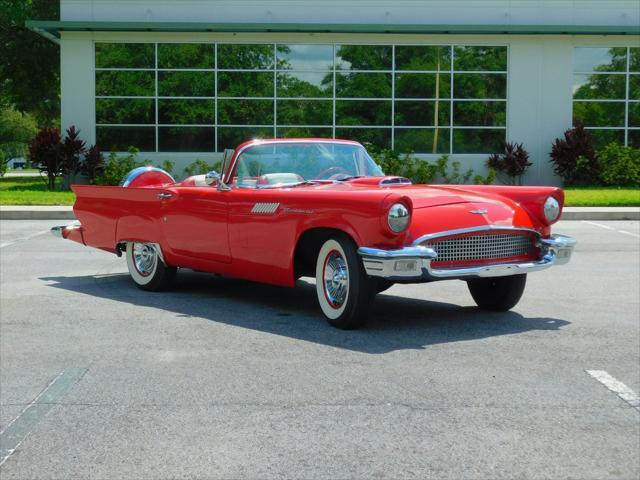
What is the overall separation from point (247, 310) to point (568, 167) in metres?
21.3

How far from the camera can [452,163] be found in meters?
28.4

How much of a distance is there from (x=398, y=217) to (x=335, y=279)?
0.81 metres

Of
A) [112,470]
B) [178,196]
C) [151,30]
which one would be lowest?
[112,470]

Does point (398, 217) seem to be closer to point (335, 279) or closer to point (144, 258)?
point (335, 279)

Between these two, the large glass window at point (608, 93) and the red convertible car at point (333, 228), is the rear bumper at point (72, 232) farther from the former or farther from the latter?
the large glass window at point (608, 93)

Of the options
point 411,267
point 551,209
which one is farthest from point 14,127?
point 411,267

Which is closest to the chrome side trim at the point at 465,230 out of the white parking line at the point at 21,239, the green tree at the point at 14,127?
the white parking line at the point at 21,239

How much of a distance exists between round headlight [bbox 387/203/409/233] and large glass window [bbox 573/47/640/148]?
23.5 meters

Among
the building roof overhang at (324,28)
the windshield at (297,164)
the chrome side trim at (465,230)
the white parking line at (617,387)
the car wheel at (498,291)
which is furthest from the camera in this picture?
the building roof overhang at (324,28)

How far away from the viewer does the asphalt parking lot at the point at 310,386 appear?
4.35 meters

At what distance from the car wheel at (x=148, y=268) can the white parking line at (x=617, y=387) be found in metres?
4.67

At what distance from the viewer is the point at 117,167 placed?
27.2m

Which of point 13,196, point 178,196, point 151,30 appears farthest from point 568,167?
point 178,196

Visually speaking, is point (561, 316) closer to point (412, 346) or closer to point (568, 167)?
point (412, 346)
